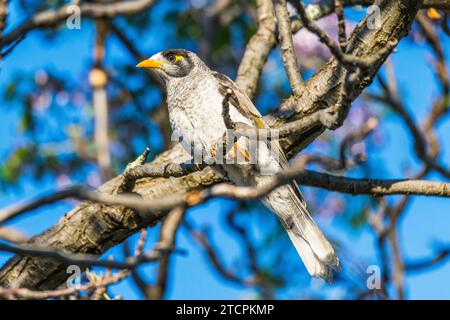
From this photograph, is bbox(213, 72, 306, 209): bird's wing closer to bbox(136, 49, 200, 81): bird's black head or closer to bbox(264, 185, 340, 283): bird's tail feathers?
bbox(264, 185, 340, 283): bird's tail feathers

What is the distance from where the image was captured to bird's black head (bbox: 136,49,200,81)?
198 inches

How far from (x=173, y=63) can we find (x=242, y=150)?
4.14 feet

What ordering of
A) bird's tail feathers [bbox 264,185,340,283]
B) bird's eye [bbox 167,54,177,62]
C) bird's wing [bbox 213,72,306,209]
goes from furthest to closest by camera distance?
bird's eye [bbox 167,54,177,62] < bird's wing [bbox 213,72,306,209] < bird's tail feathers [bbox 264,185,340,283]

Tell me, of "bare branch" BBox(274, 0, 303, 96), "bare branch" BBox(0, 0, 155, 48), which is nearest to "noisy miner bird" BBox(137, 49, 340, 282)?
"bare branch" BBox(274, 0, 303, 96)

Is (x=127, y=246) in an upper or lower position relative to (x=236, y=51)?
lower

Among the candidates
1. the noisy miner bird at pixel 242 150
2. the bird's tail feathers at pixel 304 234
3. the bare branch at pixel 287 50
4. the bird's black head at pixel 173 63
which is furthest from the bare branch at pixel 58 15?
the bird's tail feathers at pixel 304 234

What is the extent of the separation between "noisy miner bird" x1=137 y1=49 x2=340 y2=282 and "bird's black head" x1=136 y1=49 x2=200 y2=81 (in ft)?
1.24

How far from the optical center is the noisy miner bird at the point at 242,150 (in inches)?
160

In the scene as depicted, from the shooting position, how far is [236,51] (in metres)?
8.28

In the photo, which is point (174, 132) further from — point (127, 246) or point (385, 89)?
point (127, 246)

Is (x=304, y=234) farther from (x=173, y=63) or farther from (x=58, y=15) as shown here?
(x=58, y=15)

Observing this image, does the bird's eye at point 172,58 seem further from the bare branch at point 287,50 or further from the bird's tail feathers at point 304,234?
the bird's tail feathers at point 304,234
